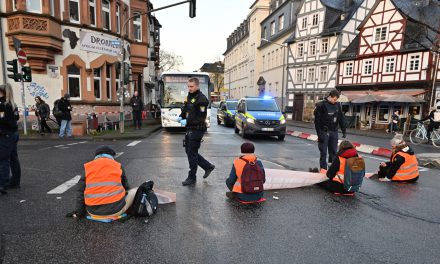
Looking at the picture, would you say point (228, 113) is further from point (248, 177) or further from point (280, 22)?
point (280, 22)

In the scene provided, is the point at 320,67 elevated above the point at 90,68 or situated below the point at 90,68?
above

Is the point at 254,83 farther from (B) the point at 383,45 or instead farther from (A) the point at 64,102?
(A) the point at 64,102

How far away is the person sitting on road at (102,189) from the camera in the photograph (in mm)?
3807

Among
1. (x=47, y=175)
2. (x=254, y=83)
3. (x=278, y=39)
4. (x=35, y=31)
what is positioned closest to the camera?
(x=47, y=175)

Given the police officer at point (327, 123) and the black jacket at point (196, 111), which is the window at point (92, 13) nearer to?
the black jacket at point (196, 111)

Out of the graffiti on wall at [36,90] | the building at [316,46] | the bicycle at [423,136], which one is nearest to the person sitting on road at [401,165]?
the bicycle at [423,136]

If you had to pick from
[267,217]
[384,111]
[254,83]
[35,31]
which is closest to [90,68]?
[35,31]

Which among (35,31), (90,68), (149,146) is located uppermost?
(35,31)

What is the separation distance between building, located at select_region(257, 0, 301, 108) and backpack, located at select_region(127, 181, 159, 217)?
31632 millimetres

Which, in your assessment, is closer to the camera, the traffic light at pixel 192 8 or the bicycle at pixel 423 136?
the traffic light at pixel 192 8

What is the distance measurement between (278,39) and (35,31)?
1278 inches

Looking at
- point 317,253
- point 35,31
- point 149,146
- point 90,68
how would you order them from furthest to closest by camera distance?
point 90,68, point 35,31, point 149,146, point 317,253

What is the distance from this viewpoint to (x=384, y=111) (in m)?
25.1

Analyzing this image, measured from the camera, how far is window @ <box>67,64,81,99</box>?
54.5ft
